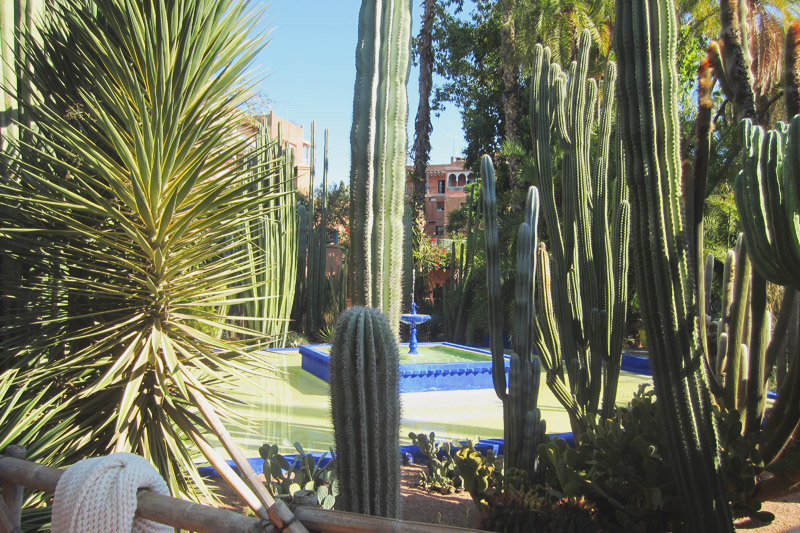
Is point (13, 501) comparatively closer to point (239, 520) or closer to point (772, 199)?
point (239, 520)

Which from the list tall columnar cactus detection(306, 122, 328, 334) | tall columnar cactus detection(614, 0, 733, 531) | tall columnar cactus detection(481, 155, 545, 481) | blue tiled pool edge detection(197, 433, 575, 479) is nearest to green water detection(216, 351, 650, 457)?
blue tiled pool edge detection(197, 433, 575, 479)

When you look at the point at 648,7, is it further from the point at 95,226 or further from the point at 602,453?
the point at 95,226

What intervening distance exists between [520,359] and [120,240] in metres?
2.18

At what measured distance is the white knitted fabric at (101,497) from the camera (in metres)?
1.44

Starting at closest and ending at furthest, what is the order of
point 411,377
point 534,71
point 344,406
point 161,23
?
point 344,406 → point 161,23 → point 534,71 → point 411,377

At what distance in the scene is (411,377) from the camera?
26.1 ft

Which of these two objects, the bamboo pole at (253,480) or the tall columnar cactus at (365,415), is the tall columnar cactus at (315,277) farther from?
the tall columnar cactus at (365,415)

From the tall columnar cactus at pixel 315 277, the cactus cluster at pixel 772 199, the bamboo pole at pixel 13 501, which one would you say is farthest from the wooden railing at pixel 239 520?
the tall columnar cactus at pixel 315 277

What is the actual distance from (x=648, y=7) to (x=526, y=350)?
1.86 meters

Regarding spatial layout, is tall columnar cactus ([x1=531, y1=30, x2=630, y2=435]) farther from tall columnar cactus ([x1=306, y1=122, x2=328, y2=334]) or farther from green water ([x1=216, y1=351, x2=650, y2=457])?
tall columnar cactus ([x1=306, y1=122, x2=328, y2=334])

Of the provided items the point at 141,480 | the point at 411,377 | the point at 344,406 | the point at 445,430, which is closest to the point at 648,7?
the point at 344,406

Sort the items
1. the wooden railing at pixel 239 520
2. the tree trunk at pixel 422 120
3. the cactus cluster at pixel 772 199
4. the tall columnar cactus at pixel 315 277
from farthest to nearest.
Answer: the tree trunk at pixel 422 120 < the tall columnar cactus at pixel 315 277 < the cactus cluster at pixel 772 199 < the wooden railing at pixel 239 520

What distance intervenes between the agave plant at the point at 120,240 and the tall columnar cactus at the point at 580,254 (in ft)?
7.33

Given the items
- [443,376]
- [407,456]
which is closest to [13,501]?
[407,456]
